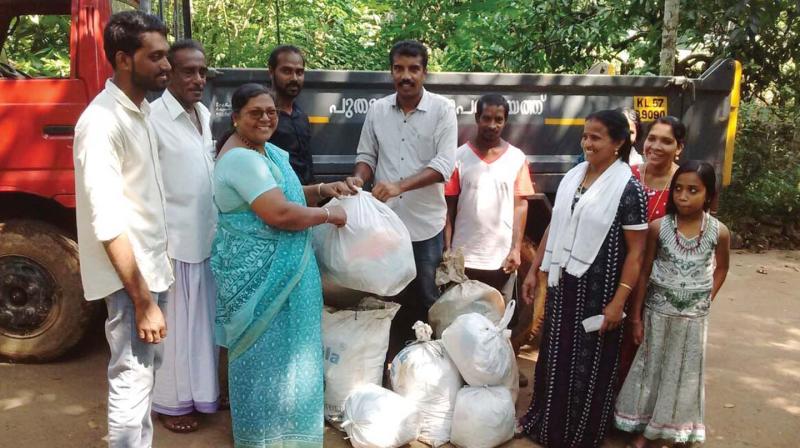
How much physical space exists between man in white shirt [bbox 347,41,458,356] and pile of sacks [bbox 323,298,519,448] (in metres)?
0.46

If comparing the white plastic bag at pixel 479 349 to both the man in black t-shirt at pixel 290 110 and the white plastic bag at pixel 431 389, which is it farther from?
the man in black t-shirt at pixel 290 110

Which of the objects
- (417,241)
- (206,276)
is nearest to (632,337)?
(417,241)

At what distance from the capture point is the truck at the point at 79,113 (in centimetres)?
331

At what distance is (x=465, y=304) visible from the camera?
3.31 metres

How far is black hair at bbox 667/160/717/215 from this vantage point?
267 centimetres

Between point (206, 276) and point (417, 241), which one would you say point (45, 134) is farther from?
point (417, 241)

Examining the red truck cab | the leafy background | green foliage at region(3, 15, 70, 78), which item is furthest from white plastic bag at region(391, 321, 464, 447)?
the leafy background

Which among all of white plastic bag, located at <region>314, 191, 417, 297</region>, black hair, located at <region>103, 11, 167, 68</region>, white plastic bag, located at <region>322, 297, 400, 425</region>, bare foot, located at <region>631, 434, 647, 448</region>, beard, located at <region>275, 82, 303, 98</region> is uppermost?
black hair, located at <region>103, 11, 167, 68</region>

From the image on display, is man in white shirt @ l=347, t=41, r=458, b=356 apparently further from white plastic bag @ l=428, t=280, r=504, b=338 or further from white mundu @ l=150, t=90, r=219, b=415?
white mundu @ l=150, t=90, r=219, b=415

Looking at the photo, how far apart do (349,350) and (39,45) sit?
7.87 feet

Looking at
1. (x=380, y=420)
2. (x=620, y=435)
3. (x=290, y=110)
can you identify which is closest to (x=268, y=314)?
(x=380, y=420)

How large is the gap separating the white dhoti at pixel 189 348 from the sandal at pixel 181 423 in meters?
0.03

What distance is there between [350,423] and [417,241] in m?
0.98

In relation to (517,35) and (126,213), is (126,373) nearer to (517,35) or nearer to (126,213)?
(126,213)
